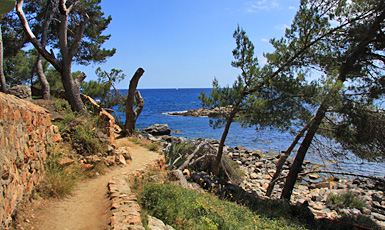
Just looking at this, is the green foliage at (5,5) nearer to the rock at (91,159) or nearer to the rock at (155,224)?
the rock at (91,159)

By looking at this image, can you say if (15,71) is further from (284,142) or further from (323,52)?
(284,142)

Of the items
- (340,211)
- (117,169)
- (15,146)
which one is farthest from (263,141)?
(15,146)

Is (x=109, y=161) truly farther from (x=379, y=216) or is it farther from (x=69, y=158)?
(x=379, y=216)

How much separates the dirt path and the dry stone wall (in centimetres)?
43

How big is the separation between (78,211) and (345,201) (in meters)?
11.3

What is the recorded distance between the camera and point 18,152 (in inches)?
175

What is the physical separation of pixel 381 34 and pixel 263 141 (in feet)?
56.7

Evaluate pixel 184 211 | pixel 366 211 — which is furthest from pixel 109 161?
pixel 366 211

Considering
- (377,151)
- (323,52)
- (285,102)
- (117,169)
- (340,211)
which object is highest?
(323,52)

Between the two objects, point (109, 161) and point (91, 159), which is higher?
point (91, 159)

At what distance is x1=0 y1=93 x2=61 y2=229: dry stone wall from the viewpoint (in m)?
3.77

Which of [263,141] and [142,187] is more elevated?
[142,187]

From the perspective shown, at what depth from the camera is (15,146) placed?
4.34 meters

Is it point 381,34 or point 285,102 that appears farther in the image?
point 285,102
